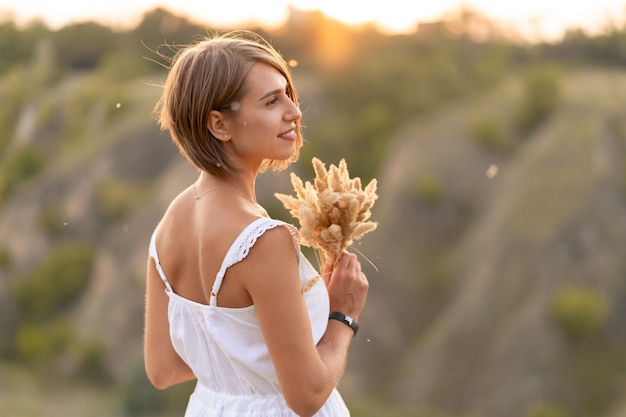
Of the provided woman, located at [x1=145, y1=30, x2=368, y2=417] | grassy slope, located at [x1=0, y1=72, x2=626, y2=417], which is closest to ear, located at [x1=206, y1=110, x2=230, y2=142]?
woman, located at [x1=145, y1=30, x2=368, y2=417]

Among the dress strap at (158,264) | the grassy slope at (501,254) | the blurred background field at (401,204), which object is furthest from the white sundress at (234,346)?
the grassy slope at (501,254)

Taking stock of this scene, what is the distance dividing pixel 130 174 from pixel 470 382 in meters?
11.5

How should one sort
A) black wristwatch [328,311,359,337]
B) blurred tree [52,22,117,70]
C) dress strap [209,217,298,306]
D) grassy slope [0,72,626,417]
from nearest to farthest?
dress strap [209,217,298,306] < black wristwatch [328,311,359,337] < grassy slope [0,72,626,417] < blurred tree [52,22,117,70]

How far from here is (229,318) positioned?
184 cm

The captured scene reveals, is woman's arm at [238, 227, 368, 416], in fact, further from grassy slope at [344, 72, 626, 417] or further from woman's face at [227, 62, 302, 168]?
grassy slope at [344, 72, 626, 417]

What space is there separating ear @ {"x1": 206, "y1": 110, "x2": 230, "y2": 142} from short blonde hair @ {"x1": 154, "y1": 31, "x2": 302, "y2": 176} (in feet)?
0.04

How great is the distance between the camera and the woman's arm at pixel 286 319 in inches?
67.9

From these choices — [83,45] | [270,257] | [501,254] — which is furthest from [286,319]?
[83,45]

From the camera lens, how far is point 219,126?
1860 millimetres

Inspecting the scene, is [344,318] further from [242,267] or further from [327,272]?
[242,267]

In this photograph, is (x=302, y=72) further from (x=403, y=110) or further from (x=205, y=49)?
(x=205, y=49)

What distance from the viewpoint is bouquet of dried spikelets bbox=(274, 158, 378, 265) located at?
1963 millimetres

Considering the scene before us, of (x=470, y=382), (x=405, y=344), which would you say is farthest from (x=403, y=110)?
(x=470, y=382)

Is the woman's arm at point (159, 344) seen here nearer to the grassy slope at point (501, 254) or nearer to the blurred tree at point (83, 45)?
the grassy slope at point (501, 254)
